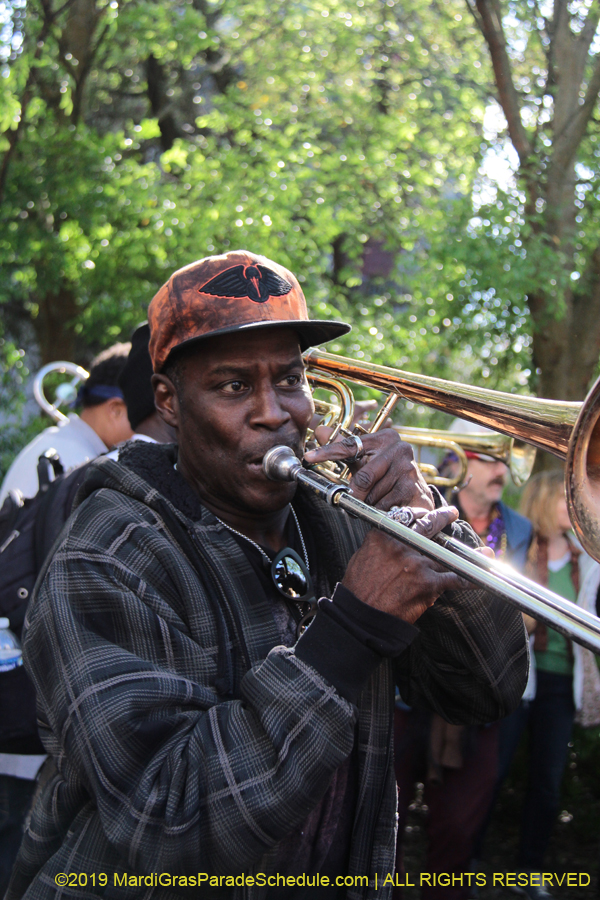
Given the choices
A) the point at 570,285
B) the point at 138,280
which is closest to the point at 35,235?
the point at 138,280

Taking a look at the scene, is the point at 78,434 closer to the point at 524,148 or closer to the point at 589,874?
the point at 589,874

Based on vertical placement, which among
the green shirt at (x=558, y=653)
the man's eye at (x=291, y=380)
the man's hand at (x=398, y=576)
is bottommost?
the green shirt at (x=558, y=653)

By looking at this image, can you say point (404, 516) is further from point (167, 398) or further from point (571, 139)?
point (571, 139)

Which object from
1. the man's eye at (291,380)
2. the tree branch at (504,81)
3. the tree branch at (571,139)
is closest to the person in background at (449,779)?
the man's eye at (291,380)

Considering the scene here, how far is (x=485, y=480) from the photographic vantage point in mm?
4090

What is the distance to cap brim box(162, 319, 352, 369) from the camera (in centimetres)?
167

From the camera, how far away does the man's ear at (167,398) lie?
1.85 m

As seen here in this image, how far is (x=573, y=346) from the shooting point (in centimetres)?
628

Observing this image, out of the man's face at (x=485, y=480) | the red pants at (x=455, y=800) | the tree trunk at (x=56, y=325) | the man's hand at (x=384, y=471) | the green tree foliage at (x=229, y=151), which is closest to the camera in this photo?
the man's hand at (x=384, y=471)

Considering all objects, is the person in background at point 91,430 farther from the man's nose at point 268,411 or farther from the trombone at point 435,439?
the man's nose at point 268,411

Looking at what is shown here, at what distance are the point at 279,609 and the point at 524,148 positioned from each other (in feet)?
18.3

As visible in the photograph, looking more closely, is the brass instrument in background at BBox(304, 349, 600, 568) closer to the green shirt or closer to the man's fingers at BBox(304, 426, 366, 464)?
the man's fingers at BBox(304, 426, 366, 464)

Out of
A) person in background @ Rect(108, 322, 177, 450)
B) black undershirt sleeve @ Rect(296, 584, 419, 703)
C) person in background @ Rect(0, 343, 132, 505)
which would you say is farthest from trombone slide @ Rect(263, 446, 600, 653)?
person in background @ Rect(0, 343, 132, 505)

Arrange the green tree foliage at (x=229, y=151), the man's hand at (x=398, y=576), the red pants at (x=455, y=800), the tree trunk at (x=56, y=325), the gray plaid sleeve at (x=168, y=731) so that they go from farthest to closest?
1. the tree trunk at (x=56, y=325)
2. the green tree foliage at (x=229, y=151)
3. the red pants at (x=455, y=800)
4. the man's hand at (x=398, y=576)
5. the gray plaid sleeve at (x=168, y=731)
